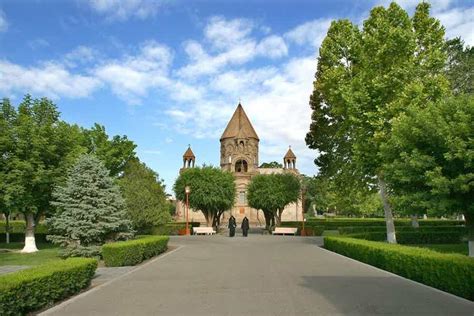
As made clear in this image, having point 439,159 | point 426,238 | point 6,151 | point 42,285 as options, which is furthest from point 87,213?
point 426,238

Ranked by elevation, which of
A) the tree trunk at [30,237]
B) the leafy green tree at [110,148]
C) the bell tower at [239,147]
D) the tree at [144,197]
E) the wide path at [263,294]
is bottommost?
the wide path at [263,294]

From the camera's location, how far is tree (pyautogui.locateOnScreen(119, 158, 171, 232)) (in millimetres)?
23297

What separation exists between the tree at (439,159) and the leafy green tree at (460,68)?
21.6m

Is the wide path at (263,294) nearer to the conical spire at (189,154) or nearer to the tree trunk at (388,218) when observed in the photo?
the tree trunk at (388,218)

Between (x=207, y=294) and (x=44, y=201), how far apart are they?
16605 mm

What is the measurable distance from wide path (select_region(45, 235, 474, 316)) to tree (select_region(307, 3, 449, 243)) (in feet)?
29.9

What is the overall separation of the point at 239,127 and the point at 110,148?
35098mm

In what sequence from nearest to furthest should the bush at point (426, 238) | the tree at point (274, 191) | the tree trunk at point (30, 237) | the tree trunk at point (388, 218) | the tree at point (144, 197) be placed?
1. the tree trunk at point (30, 237)
2. the tree at point (144, 197)
3. the tree trunk at point (388, 218)
4. the bush at point (426, 238)
5. the tree at point (274, 191)

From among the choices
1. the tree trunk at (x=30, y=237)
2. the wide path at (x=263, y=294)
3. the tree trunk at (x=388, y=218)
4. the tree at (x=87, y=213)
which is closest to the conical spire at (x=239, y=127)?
the tree trunk at (x=388, y=218)

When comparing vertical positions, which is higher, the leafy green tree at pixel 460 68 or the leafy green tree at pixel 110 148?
the leafy green tree at pixel 460 68

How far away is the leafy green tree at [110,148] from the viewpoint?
118 feet

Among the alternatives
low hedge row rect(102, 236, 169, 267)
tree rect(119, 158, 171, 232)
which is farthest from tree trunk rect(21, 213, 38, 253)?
low hedge row rect(102, 236, 169, 267)

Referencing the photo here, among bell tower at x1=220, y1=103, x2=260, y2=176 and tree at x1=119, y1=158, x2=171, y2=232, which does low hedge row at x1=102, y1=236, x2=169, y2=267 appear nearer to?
tree at x1=119, y1=158, x2=171, y2=232

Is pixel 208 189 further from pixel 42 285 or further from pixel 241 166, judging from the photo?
pixel 42 285
